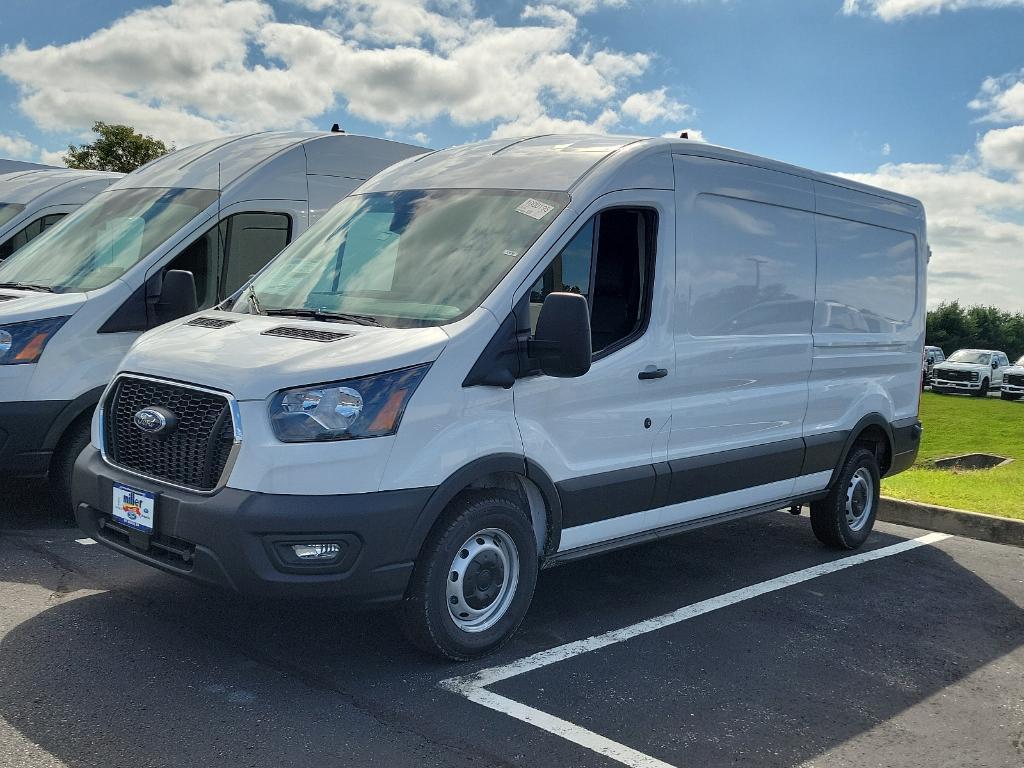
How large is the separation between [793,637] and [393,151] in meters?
5.63

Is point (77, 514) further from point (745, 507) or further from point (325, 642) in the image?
point (745, 507)

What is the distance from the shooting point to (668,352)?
5.50 m

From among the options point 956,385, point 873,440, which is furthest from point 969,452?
point 956,385

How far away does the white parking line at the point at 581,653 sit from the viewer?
13.0 ft

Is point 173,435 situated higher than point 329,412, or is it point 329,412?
point 329,412

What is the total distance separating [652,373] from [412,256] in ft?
4.37

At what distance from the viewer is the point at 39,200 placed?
10.5 metres

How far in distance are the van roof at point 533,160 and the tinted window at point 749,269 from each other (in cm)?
36

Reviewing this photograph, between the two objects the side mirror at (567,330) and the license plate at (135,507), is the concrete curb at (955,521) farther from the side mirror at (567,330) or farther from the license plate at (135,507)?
the license plate at (135,507)

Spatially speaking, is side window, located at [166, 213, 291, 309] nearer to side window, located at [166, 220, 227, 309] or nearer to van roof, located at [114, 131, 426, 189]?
side window, located at [166, 220, 227, 309]

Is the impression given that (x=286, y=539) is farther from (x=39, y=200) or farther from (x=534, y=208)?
(x=39, y=200)

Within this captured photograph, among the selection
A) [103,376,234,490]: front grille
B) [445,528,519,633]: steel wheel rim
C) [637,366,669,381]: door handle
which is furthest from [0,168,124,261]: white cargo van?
[445,528,519,633]: steel wheel rim

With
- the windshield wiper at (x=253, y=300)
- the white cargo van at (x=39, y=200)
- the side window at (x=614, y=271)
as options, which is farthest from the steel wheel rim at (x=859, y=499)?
the white cargo van at (x=39, y=200)

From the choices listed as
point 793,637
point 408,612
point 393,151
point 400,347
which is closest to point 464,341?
point 400,347
